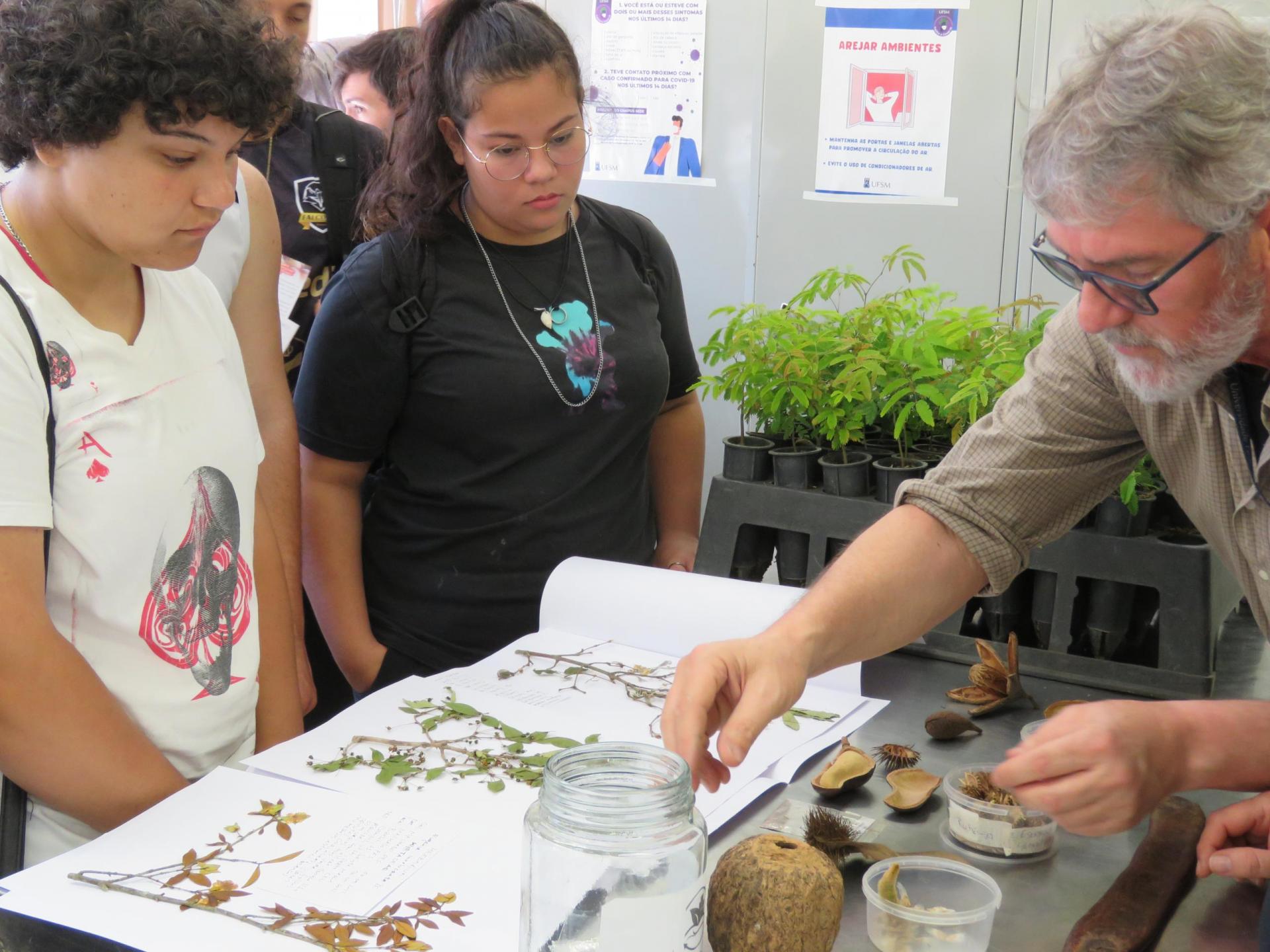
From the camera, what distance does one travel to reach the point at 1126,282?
3.60ft

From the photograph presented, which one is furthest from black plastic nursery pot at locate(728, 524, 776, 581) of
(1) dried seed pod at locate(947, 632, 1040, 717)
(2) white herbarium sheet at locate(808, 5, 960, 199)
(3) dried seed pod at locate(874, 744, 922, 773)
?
(2) white herbarium sheet at locate(808, 5, 960, 199)

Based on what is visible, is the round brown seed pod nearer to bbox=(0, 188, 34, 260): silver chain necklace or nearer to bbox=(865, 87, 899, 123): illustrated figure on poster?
bbox=(0, 188, 34, 260): silver chain necklace

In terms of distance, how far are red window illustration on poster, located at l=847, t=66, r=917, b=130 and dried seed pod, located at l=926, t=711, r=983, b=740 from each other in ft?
8.58

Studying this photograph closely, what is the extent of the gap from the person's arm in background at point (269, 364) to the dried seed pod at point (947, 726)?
2.78 feet

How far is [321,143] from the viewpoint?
6.51ft

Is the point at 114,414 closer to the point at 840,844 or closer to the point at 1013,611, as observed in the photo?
the point at 840,844

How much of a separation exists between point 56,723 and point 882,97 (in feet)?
10.00

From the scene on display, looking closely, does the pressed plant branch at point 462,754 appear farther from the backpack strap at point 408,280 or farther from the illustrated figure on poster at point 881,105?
the illustrated figure on poster at point 881,105

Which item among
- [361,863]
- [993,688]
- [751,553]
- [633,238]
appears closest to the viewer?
[361,863]

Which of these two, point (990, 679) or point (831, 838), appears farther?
point (990, 679)

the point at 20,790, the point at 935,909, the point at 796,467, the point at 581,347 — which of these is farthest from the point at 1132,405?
the point at 20,790

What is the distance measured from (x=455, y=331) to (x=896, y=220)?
2165mm

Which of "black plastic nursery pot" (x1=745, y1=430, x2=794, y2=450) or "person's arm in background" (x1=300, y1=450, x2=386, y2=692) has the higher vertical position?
"black plastic nursery pot" (x1=745, y1=430, x2=794, y2=450)

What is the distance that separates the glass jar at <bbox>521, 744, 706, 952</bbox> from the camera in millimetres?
753
